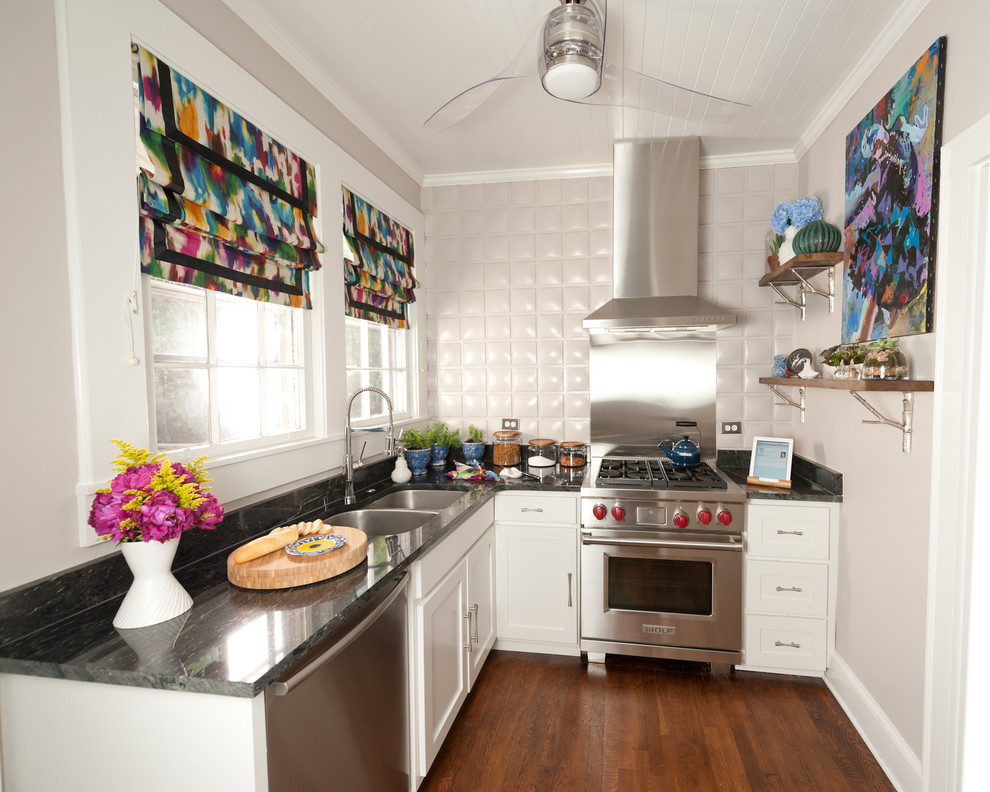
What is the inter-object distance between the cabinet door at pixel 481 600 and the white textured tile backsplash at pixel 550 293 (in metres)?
0.98

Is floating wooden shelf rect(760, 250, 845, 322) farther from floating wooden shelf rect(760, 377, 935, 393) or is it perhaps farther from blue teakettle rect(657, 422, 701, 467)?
blue teakettle rect(657, 422, 701, 467)

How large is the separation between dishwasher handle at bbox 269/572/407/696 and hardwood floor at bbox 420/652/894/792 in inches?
32.6

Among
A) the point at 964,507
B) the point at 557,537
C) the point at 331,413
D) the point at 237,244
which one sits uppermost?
the point at 237,244

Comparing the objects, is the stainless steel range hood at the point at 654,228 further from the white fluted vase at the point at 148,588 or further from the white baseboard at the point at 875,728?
the white fluted vase at the point at 148,588

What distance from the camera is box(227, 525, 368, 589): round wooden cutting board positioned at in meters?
1.43

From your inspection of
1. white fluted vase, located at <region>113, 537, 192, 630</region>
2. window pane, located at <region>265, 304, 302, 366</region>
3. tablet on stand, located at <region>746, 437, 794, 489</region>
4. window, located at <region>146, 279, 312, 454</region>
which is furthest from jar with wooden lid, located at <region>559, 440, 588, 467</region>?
white fluted vase, located at <region>113, 537, 192, 630</region>

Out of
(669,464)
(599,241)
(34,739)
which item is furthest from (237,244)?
(669,464)

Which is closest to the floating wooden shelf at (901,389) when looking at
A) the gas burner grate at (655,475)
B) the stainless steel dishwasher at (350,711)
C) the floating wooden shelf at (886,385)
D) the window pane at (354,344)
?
the floating wooden shelf at (886,385)

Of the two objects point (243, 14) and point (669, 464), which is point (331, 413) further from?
point (669, 464)

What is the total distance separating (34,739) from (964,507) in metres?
2.32

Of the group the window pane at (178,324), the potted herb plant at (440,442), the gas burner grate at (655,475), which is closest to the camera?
the window pane at (178,324)

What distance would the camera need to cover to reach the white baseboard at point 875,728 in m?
1.85

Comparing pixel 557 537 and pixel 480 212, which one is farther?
pixel 480 212

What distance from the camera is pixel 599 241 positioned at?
336 cm
